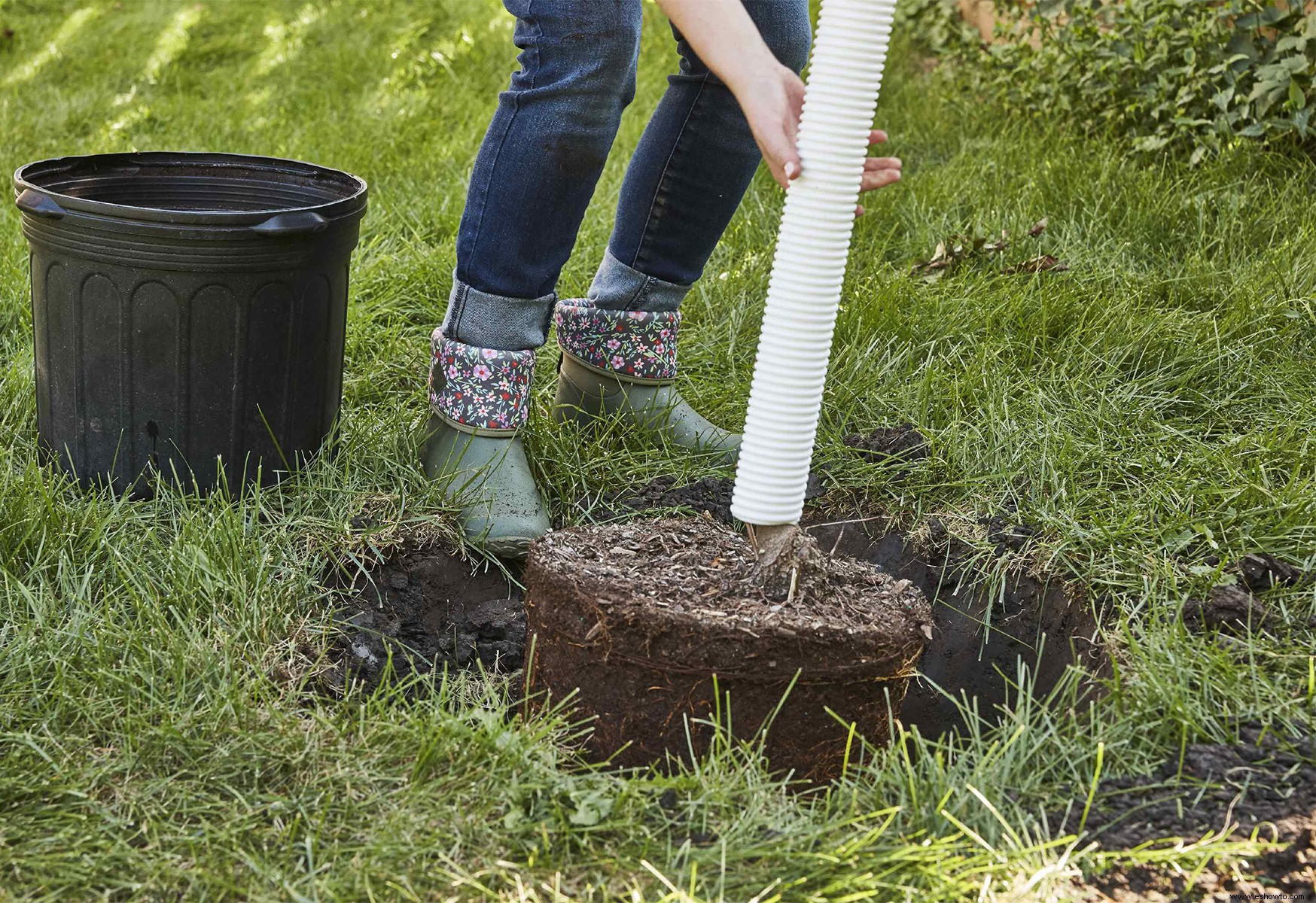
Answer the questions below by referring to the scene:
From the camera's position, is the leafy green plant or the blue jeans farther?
the leafy green plant

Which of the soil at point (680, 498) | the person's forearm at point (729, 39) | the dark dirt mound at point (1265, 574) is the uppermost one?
the person's forearm at point (729, 39)

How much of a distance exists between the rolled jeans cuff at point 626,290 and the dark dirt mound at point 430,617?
21.5 inches

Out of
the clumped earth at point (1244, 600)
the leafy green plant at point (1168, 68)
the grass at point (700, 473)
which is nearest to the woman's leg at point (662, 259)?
the grass at point (700, 473)

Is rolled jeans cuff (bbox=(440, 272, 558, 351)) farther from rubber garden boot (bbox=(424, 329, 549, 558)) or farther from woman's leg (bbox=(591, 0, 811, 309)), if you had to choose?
woman's leg (bbox=(591, 0, 811, 309))

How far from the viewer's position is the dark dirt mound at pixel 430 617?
173 centimetres

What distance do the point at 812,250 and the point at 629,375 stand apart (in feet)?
2.88

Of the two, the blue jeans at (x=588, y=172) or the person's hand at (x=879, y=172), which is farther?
the blue jeans at (x=588, y=172)

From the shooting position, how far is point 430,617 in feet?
6.08

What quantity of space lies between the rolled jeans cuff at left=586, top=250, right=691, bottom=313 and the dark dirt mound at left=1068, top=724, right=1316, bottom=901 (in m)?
1.17

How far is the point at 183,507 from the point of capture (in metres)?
1.81

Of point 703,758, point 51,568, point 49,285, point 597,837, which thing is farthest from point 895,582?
point 49,285

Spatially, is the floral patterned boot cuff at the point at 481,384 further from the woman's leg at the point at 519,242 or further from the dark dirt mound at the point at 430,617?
the dark dirt mound at the point at 430,617

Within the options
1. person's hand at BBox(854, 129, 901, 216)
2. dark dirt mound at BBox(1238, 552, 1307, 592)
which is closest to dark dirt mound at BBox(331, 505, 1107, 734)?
dark dirt mound at BBox(1238, 552, 1307, 592)

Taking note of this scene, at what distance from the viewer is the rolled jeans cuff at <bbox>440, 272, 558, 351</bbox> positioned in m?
1.92
